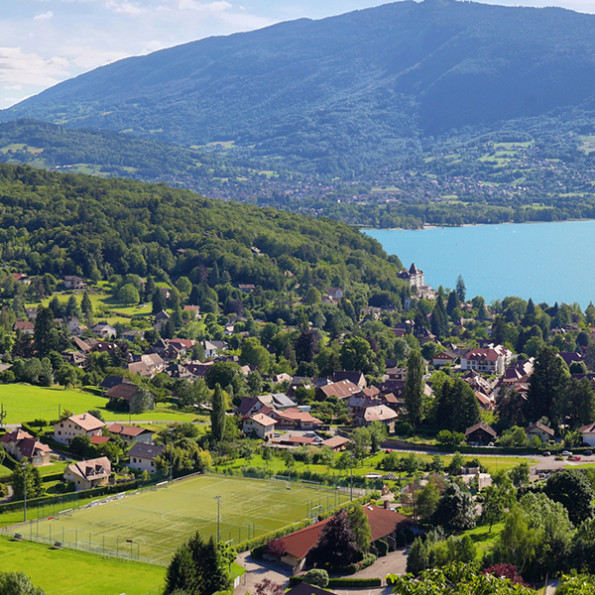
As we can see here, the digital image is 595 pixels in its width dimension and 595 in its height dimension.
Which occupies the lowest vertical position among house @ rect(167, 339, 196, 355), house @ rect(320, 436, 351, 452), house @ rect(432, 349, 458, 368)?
house @ rect(432, 349, 458, 368)

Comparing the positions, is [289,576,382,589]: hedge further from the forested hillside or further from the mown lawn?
the forested hillside

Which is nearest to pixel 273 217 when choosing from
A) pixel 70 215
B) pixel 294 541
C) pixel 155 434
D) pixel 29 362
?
pixel 70 215

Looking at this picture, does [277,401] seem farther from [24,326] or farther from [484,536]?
[24,326]

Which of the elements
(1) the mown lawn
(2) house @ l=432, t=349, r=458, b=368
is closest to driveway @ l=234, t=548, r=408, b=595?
(1) the mown lawn

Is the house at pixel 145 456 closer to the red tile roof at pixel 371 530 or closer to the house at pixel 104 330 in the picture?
the red tile roof at pixel 371 530

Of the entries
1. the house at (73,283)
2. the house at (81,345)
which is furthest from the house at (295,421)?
the house at (73,283)
